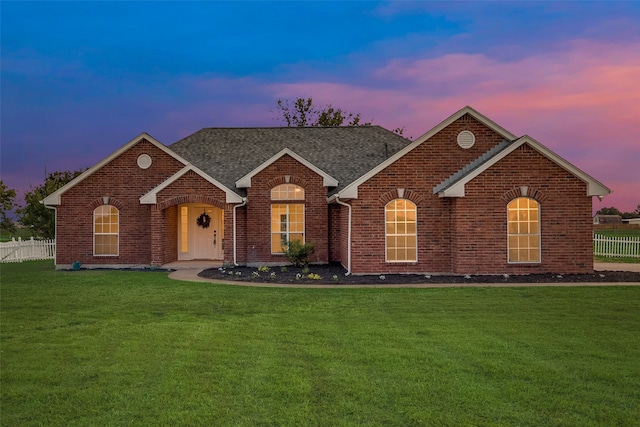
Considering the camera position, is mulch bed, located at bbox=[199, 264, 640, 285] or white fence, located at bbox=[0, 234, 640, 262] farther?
white fence, located at bbox=[0, 234, 640, 262]

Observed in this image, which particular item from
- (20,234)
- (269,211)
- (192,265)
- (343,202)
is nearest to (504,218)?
(343,202)

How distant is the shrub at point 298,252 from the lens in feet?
65.4

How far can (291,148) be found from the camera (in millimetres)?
25578

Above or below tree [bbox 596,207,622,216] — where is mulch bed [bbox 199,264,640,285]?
below

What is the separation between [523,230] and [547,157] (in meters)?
2.49

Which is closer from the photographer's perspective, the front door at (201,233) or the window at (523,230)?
Result: the window at (523,230)

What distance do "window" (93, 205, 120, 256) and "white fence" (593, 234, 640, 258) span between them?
24.1 m

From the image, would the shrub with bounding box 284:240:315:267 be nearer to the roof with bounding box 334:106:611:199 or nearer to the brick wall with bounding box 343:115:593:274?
the roof with bounding box 334:106:611:199

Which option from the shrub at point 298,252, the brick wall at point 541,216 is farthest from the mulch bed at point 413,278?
the shrub at point 298,252

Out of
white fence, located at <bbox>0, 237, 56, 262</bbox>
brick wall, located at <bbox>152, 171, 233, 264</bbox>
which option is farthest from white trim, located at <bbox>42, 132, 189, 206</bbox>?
white fence, located at <bbox>0, 237, 56, 262</bbox>

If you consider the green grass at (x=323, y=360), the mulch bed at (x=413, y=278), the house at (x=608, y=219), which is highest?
the house at (x=608, y=219)

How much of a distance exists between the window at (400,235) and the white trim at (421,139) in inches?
48.3

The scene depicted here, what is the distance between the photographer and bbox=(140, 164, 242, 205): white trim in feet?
68.1

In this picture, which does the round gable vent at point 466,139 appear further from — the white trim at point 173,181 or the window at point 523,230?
the white trim at point 173,181
